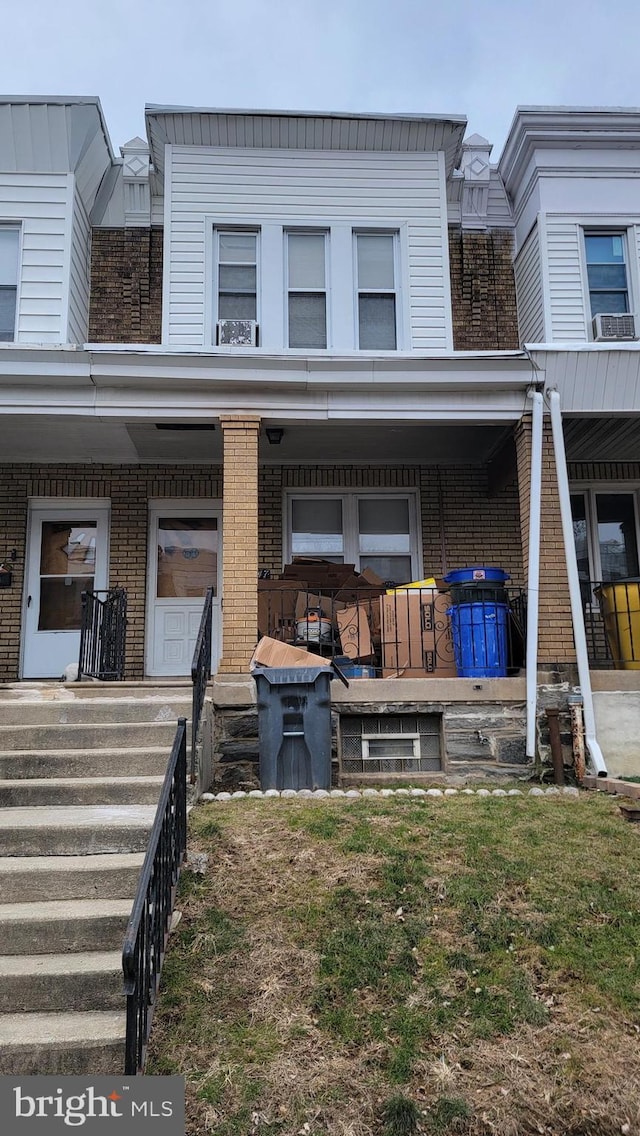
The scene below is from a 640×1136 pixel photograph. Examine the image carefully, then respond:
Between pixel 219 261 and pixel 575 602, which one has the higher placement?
pixel 219 261

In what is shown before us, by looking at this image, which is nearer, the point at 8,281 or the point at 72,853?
the point at 72,853

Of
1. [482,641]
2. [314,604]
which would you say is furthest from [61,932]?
[314,604]

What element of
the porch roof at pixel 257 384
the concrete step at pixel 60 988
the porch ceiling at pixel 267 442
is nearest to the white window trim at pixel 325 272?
the porch ceiling at pixel 267 442

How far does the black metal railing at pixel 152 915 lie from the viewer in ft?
9.25

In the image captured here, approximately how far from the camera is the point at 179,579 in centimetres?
966

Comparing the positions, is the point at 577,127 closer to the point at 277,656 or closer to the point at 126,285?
the point at 126,285

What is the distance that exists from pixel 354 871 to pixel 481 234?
8.76 meters

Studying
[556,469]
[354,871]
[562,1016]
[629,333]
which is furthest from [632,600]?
[562,1016]

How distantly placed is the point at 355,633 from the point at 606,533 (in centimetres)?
420

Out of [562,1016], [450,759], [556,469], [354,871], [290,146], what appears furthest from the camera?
[290,146]

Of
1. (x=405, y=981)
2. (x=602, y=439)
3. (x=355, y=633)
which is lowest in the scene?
(x=405, y=981)

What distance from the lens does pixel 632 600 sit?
780 cm

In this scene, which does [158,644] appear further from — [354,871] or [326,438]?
[354,871]

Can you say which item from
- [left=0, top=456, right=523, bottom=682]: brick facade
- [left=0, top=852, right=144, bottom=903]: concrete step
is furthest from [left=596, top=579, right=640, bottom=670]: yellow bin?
[left=0, top=852, right=144, bottom=903]: concrete step
